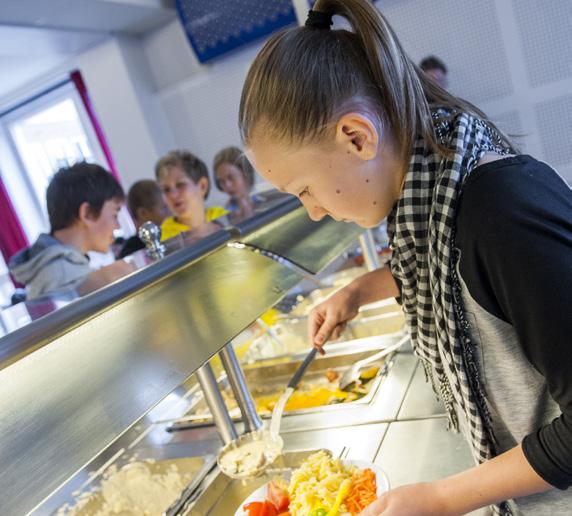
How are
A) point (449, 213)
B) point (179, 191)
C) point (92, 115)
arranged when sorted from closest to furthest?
point (449, 213), point (179, 191), point (92, 115)

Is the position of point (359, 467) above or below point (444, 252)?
below

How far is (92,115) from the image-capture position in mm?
5645

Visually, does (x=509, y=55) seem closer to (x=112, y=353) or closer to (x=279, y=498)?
(x=279, y=498)

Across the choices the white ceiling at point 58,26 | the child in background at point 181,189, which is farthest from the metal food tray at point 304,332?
the white ceiling at point 58,26

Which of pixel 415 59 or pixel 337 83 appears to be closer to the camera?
pixel 337 83

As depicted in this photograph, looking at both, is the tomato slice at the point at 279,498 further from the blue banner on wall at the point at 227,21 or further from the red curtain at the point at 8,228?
the red curtain at the point at 8,228

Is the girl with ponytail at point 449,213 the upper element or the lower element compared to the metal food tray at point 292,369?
upper

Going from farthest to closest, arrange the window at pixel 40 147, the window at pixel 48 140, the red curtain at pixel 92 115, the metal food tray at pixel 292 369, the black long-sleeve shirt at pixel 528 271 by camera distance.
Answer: the window at pixel 48 140 < the window at pixel 40 147 < the red curtain at pixel 92 115 < the metal food tray at pixel 292 369 < the black long-sleeve shirt at pixel 528 271

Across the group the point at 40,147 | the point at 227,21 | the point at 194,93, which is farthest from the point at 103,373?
the point at 40,147

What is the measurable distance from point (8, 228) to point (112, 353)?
21.2 ft

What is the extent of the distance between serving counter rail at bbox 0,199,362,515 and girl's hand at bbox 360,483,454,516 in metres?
0.36

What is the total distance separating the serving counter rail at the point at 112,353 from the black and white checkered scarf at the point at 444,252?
39cm

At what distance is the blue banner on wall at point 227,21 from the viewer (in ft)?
14.7

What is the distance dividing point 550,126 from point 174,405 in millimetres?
3522
